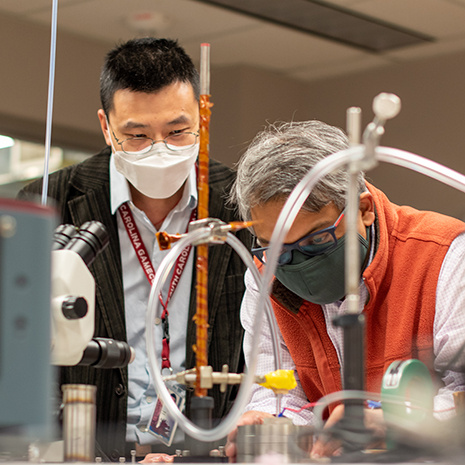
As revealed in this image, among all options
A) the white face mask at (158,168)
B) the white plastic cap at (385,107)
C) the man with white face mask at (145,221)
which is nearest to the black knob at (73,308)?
the white plastic cap at (385,107)

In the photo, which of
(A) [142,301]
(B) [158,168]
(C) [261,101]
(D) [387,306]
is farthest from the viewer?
(C) [261,101]

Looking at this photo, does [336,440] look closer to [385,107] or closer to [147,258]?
[385,107]

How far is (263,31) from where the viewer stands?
475 cm

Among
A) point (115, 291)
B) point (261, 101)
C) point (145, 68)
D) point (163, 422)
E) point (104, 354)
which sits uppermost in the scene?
point (261, 101)

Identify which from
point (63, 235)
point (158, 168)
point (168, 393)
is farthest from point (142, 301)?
point (168, 393)

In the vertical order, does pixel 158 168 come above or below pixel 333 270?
above

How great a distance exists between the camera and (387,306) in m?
1.58

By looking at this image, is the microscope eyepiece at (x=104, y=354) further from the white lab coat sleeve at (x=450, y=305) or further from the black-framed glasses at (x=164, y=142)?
the black-framed glasses at (x=164, y=142)

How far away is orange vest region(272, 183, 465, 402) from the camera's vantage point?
1.53 metres

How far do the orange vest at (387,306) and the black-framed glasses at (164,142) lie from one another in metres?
0.61

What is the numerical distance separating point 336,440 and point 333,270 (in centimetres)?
65

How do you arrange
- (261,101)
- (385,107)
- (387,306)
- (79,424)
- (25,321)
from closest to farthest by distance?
(25,321), (385,107), (79,424), (387,306), (261,101)

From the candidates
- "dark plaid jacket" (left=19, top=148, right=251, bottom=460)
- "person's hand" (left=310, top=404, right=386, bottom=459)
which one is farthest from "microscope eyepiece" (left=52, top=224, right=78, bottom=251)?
"dark plaid jacket" (left=19, top=148, right=251, bottom=460)

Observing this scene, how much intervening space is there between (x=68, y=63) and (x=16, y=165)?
2.17ft
